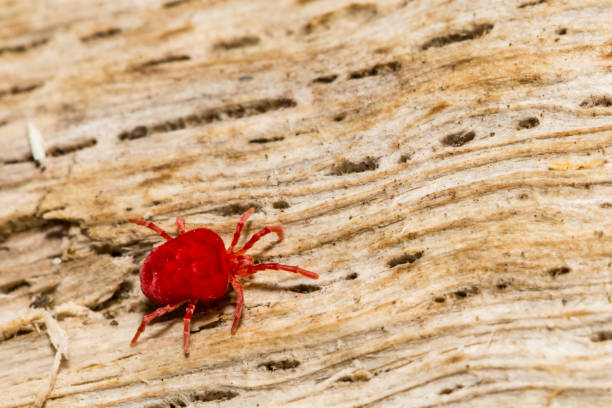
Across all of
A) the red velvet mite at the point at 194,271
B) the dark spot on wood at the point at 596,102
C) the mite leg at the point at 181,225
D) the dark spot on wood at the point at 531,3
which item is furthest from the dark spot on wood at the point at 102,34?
the dark spot on wood at the point at 596,102

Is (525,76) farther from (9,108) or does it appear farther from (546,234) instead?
(9,108)

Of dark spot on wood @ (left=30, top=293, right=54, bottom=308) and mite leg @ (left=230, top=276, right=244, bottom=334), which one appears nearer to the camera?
mite leg @ (left=230, top=276, right=244, bottom=334)

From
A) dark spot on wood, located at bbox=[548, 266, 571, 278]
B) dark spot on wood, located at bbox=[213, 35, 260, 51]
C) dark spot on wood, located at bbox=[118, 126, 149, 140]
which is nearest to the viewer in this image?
dark spot on wood, located at bbox=[548, 266, 571, 278]

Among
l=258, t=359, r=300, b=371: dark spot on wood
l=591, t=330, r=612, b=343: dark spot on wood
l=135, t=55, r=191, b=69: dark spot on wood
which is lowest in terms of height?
l=258, t=359, r=300, b=371: dark spot on wood

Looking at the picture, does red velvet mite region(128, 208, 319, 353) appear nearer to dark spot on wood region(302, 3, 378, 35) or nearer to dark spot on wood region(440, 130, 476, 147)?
dark spot on wood region(440, 130, 476, 147)

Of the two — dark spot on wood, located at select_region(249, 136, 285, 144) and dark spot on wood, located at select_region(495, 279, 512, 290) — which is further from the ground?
dark spot on wood, located at select_region(249, 136, 285, 144)

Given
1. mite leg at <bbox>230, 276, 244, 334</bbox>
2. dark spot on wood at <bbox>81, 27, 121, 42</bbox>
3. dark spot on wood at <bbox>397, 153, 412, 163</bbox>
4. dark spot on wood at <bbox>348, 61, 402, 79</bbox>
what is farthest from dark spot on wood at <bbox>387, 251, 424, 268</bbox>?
dark spot on wood at <bbox>81, 27, 121, 42</bbox>

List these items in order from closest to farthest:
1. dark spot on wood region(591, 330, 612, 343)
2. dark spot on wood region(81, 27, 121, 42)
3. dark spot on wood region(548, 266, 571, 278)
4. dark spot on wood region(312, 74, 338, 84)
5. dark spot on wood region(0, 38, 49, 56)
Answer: dark spot on wood region(591, 330, 612, 343) < dark spot on wood region(548, 266, 571, 278) < dark spot on wood region(312, 74, 338, 84) < dark spot on wood region(81, 27, 121, 42) < dark spot on wood region(0, 38, 49, 56)

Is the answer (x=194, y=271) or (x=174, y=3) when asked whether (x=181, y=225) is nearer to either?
(x=194, y=271)

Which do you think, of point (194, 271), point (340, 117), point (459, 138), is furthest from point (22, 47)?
point (459, 138)

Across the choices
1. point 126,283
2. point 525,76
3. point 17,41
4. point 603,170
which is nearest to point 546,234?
point 603,170
